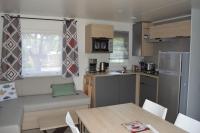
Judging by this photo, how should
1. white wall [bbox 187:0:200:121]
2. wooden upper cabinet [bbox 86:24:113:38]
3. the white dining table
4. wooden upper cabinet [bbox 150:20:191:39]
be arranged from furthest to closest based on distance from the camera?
wooden upper cabinet [bbox 86:24:113:38] → wooden upper cabinet [bbox 150:20:191:39] → white wall [bbox 187:0:200:121] → the white dining table

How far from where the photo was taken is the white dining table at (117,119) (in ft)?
5.52

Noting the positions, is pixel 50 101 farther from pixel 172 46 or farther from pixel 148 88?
pixel 172 46

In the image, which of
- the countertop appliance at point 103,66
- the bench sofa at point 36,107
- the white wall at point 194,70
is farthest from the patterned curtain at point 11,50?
the white wall at point 194,70

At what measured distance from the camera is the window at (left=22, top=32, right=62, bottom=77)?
3.85m

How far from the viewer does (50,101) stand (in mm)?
3311

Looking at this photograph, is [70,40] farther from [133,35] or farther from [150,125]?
[150,125]

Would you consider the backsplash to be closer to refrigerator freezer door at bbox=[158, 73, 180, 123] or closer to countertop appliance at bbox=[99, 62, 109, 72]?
refrigerator freezer door at bbox=[158, 73, 180, 123]

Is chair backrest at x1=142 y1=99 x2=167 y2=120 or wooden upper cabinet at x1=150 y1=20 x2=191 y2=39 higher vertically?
wooden upper cabinet at x1=150 y1=20 x2=191 y2=39

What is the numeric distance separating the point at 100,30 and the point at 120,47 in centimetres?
91

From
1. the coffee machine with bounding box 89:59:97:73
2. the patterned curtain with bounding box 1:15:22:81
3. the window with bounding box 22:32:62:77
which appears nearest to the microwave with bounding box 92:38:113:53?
the coffee machine with bounding box 89:59:97:73

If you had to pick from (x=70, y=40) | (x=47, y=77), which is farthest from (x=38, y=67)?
(x=70, y=40)

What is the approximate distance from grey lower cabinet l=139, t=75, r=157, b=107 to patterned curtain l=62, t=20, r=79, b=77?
1642mm

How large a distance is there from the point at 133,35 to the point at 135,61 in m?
0.71

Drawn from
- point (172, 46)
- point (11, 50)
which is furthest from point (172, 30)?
point (11, 50)
